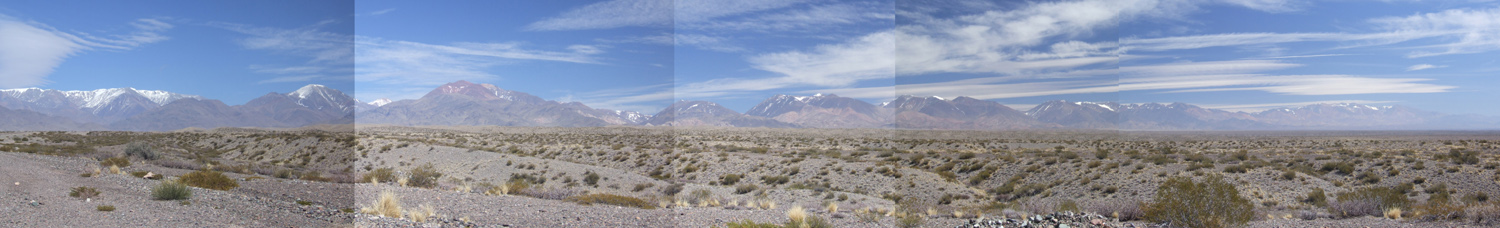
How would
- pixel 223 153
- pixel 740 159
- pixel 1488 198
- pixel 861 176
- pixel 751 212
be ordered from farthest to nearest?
pixel 223 153
pixel 740 159
pixel 861 176
pixel 1488 198
pixel 751 212

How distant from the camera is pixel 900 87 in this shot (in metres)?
11.2

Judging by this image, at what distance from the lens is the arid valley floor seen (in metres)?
10.7

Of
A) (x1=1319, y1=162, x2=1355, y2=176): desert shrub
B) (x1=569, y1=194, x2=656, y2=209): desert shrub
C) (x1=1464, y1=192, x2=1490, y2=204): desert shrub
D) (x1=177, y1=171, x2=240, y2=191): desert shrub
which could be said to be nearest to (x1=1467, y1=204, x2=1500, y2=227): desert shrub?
(x1=1464, y1=192, x2=1490, y2=204): desert shrub

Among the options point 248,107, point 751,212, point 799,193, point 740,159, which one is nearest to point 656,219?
point 751,212

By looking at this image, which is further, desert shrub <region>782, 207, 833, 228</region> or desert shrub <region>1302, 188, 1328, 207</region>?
desert shrub <region>1302, 188, 1328, 207</region>

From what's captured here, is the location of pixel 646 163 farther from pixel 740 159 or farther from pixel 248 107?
pixel 248 107

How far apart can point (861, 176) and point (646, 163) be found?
12063 millimetres

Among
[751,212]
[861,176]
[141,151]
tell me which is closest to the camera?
[751,212]

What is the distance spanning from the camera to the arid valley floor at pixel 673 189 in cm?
1070

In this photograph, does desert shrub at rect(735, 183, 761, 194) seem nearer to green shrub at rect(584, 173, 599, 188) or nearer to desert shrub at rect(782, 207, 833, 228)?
green shrub at rect(584, 173, 599, 188)

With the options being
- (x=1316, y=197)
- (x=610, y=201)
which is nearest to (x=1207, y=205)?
(x=610, y=201)

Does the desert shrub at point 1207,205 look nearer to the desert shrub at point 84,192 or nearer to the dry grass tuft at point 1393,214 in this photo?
the dry grass tuft at point 1393,214

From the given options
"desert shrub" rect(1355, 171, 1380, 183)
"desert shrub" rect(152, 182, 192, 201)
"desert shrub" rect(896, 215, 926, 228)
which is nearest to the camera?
"desert shrub" rect(152, 182, 192, 201)

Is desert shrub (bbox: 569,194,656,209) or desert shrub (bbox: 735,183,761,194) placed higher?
desert shrub (bbox: 569,194,656,209)
